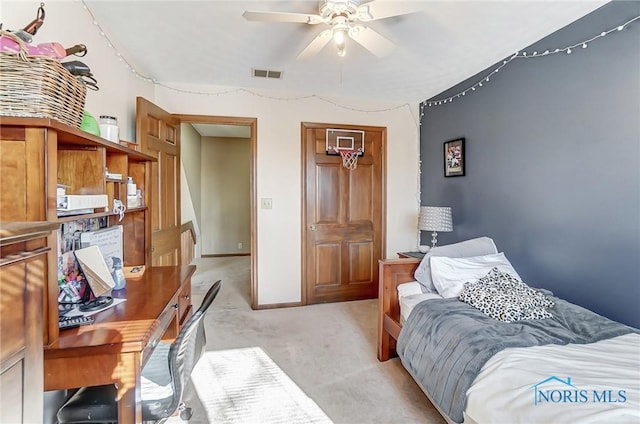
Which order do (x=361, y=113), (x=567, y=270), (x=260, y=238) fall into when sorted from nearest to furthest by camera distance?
(x=567, y=270)
(x=260, y=238)
(x=361, y=113)

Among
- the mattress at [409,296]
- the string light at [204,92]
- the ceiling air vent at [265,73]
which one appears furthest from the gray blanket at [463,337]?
the string light at [204,92]

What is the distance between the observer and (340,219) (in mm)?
3670

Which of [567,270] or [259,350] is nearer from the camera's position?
[567,270]

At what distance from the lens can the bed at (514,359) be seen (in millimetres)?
1064

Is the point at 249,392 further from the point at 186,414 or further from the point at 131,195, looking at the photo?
the point at 131,195

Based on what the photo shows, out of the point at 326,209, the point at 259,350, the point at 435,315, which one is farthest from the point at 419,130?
the point at 259,350

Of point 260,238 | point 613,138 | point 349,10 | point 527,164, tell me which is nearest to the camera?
point 349,10

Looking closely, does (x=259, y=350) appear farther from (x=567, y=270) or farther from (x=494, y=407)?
(x=567, y=270)

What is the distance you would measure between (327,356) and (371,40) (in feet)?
7.56

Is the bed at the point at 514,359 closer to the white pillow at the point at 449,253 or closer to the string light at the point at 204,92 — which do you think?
the white pillow at the point at 449,253

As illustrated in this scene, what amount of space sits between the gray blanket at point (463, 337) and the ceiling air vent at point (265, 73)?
2447 millimetres

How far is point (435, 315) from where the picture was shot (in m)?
1.77

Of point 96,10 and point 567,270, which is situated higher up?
point 96,10

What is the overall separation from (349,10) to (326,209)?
7.28 ft
